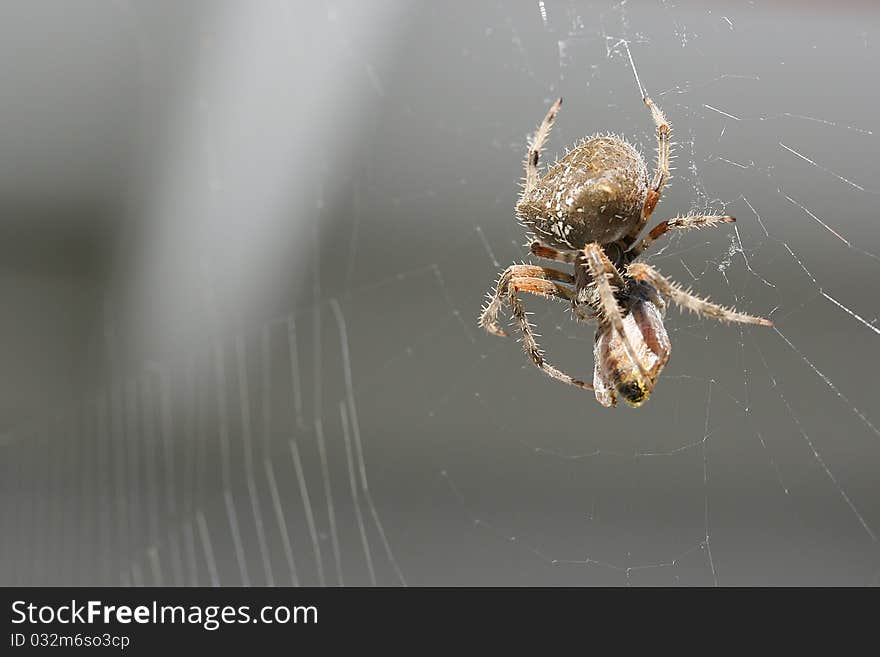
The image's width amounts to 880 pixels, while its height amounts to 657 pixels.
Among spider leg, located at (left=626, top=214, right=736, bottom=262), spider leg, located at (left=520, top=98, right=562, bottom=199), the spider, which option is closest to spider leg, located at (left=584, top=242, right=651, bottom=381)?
the spider

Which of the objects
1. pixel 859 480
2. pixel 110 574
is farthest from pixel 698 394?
pixel 110 574

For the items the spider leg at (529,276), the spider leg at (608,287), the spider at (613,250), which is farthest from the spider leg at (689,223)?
the spider leg at (529,276)

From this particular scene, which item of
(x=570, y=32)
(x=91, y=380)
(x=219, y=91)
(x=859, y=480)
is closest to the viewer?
(x=570, y=32)

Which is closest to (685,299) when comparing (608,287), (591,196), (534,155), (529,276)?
(608,287)

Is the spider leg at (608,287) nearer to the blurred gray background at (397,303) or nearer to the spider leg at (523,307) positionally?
the spider leg at (523,307)

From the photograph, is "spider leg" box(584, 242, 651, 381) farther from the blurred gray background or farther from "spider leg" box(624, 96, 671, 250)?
the blurred gray background
